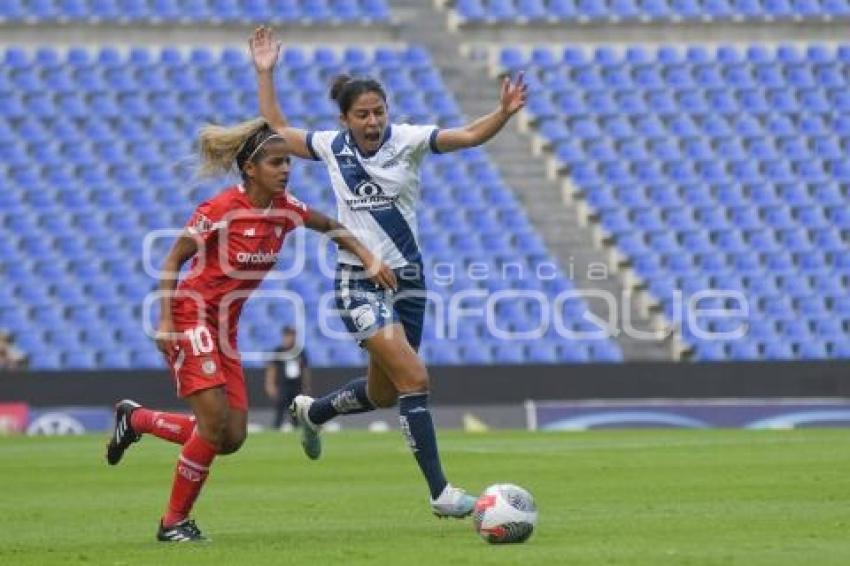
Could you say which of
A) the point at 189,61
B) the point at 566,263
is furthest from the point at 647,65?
the point at 189,61

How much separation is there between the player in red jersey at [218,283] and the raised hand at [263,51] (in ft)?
4.18

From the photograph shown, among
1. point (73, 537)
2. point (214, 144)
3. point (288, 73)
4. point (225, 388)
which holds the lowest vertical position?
point (73, 537)

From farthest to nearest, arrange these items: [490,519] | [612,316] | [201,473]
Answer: [612,316]
[201,473]
[490,519]

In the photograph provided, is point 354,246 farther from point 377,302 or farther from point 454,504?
point 454,504

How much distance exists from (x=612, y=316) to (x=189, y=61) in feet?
28.5

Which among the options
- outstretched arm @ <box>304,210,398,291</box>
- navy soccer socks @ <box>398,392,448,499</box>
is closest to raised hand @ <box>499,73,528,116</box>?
outstretched arm @ <box>304,210,398,291</box>

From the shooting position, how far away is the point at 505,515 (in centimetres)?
957

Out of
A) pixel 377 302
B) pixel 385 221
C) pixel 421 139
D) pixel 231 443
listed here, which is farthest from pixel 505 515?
pixel 421 139

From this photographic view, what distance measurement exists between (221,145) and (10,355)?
17.4 metres

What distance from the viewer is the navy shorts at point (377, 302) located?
10.9 metres

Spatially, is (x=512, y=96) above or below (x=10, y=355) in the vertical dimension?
above

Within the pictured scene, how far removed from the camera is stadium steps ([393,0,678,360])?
1175 inches

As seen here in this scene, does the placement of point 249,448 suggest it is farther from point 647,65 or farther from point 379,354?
point 647,65

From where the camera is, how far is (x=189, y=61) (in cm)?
3262
